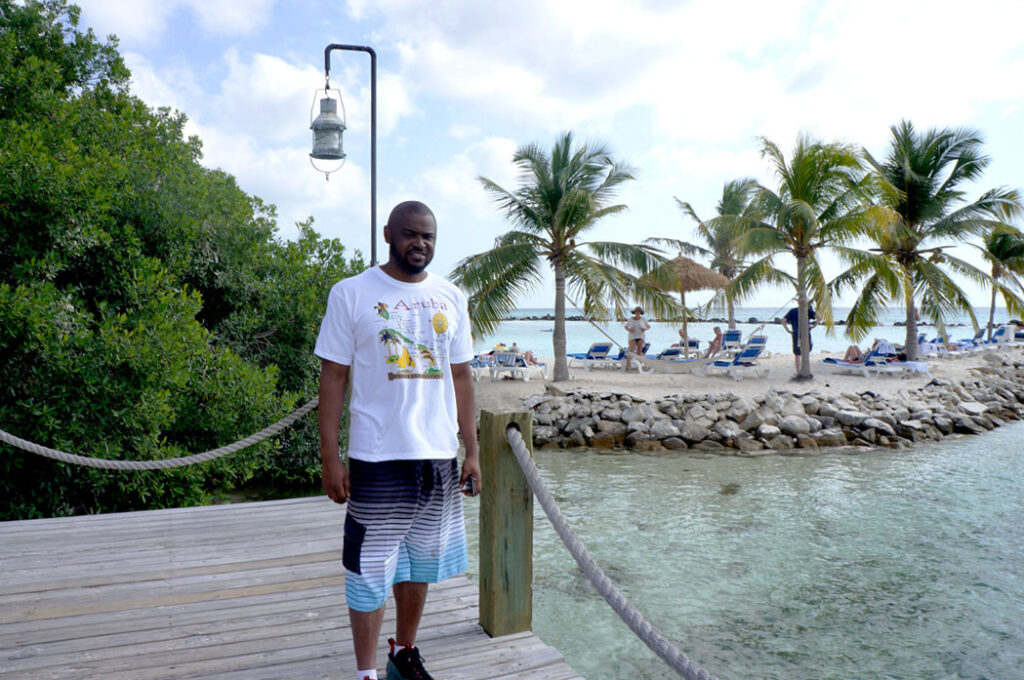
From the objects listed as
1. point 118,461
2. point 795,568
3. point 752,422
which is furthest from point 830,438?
point 118,461

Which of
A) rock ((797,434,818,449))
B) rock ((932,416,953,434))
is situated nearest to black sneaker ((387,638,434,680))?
rock ((797,434,818,449))

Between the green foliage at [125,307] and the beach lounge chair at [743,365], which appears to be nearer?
the green foliage at [125,307]

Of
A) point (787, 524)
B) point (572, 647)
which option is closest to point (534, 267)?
point (787, 524)

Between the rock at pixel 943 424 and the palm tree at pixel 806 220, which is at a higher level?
the palm tree at pixel 806 220

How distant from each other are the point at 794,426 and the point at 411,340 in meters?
12.9

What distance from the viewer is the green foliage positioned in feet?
19.2

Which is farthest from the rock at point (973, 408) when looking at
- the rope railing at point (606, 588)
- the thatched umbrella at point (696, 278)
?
the rope railing at point (606, 588)

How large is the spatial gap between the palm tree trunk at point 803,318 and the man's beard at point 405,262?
17277 mm

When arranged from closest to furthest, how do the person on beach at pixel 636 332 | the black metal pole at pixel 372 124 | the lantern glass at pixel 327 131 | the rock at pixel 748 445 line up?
the lantern glass at pixel 327 131 < the black metal pole at pixel 372 124 < the rock at pixel 748 445 < the person on beach at pixel 636 332

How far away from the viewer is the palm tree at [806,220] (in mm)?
17516

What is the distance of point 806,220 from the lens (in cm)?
1744

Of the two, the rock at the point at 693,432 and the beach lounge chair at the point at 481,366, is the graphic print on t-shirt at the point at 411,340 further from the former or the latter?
the beach lounge chair at the point at 481,366

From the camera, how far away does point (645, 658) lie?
480cm

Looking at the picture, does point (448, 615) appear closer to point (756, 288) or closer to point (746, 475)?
point (746, 475)
